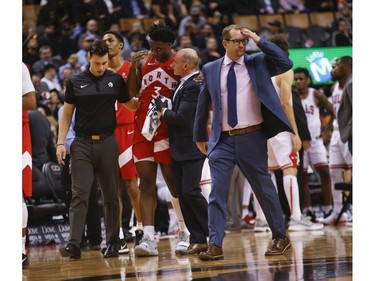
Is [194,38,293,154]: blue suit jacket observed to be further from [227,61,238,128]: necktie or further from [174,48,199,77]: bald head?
[174,48,199,77]: bald head

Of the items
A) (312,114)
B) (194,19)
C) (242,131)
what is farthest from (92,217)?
(194,19)

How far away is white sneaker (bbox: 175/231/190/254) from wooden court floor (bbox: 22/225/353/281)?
0.10 m

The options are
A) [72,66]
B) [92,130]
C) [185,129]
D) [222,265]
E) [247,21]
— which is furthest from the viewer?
[247,21]

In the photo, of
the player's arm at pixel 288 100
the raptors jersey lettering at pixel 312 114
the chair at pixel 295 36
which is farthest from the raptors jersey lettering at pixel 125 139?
the chair at pixel 295 36

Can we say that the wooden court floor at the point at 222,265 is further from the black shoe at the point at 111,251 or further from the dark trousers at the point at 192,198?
the dark trousers at the point at 192,198

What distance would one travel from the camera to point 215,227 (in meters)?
7.21

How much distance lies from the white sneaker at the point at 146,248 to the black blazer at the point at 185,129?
78 cm

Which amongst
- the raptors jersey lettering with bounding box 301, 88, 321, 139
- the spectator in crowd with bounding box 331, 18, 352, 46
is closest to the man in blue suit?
the raptors jersey lettering with bounding box 301, 88, 321, 139

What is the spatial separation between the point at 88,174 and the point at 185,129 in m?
0.98

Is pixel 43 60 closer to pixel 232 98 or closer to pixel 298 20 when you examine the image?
pixel 298 20

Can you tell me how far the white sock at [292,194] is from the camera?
10891mm

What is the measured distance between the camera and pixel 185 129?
26.0 ft

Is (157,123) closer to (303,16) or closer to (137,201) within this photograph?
(137,201)

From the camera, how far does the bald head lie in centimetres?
786
